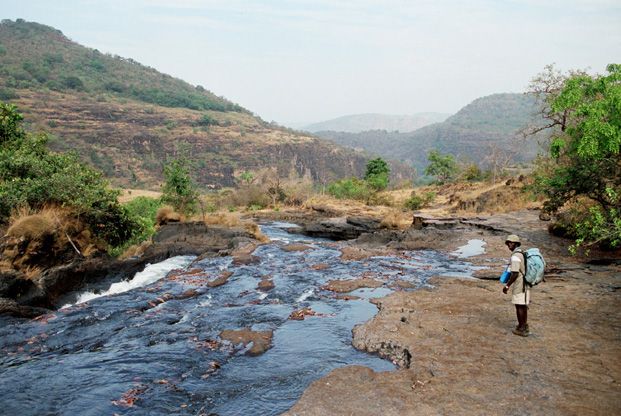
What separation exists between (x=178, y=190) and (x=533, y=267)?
79.6 feet

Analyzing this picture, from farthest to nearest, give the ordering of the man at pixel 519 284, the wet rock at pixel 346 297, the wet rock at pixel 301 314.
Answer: the wet rock at pixel 346 297 → the wet rock at pixel 301 314 → the man at pixel 519 284

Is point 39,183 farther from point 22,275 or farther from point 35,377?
point 35,377

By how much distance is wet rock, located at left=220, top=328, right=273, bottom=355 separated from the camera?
9.17 m

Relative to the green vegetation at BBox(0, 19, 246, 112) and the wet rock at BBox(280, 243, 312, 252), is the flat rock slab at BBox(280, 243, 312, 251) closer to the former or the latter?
the wet rock at BBox(280, 243, 312, 252)

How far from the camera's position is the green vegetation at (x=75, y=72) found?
104 meters

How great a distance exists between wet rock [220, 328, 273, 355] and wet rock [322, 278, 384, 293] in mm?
4312

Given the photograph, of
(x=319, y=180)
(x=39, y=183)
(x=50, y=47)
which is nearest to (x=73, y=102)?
(x=50, y=47)

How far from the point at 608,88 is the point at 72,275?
57.5 ft

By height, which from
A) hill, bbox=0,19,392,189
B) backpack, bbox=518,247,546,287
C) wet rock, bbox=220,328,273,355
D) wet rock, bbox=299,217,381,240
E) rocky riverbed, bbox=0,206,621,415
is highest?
hill, bbox=0,19,392,189

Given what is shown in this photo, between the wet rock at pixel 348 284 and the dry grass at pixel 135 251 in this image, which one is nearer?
the wet rock at pixel 348 284

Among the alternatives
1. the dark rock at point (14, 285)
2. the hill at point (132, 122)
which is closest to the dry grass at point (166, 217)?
the dark rock at point (14, 285)

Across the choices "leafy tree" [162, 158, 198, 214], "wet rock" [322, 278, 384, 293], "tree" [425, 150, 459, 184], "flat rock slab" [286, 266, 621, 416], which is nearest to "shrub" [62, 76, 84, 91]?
"tree" [425, 150, 459, 184]

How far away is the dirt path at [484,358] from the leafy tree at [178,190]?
19.7 m

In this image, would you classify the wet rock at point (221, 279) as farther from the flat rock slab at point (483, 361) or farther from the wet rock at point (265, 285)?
the flat rock slab at point (483, 361)
